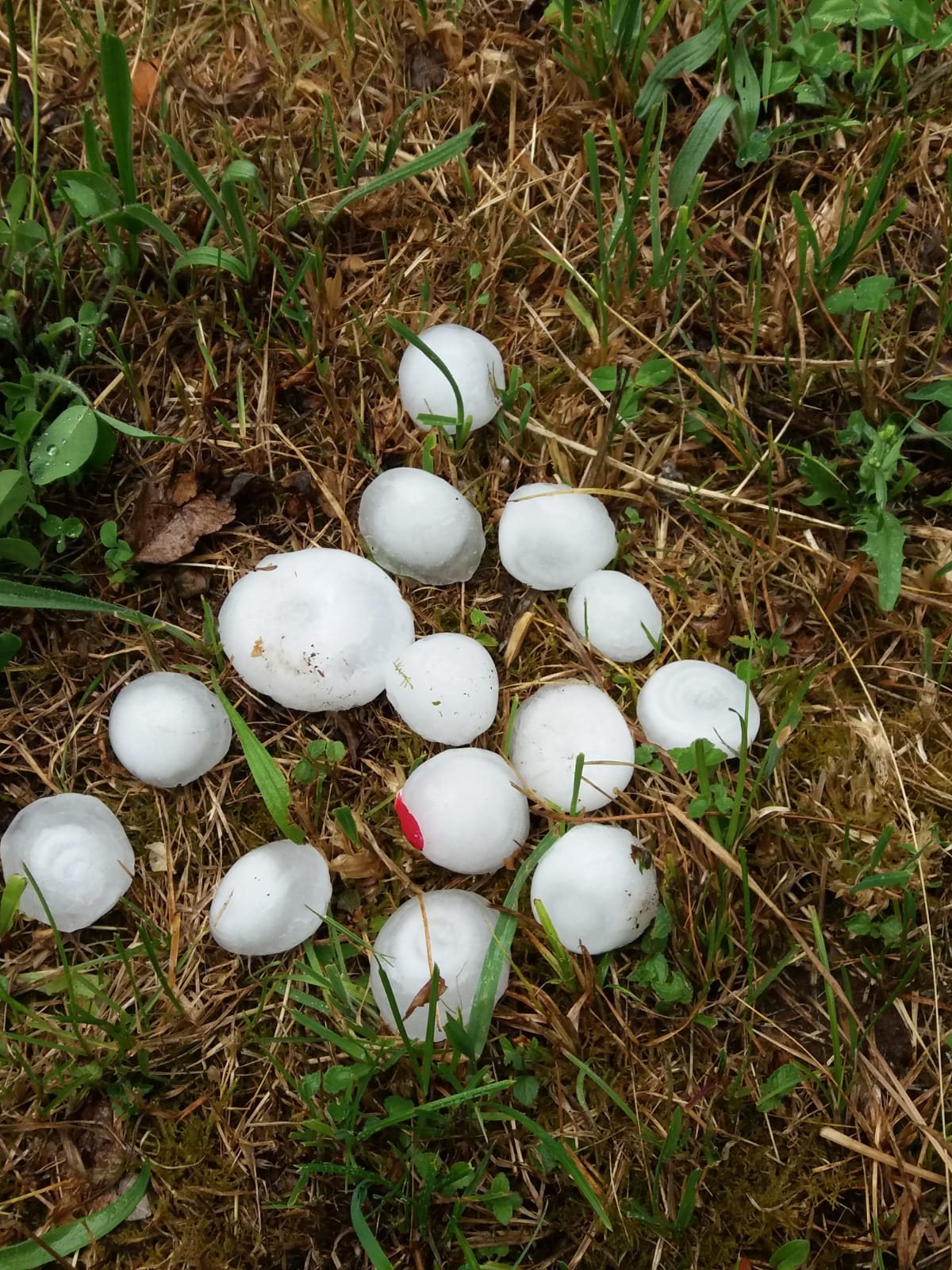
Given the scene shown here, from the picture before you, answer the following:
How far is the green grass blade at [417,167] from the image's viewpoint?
1698 millimetres

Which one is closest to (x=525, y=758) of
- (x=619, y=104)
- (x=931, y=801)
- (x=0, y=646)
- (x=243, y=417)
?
(x=931, y=801)

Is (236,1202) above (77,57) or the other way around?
the other way around

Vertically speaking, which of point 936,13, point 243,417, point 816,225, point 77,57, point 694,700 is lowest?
point 694,700

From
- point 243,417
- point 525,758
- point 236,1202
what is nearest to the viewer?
point 236,1202

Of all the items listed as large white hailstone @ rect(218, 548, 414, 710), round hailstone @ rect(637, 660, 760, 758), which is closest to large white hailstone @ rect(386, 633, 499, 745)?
large white hailstone @ rect(218, 548, 414, 710)

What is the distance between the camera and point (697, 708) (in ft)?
5.29

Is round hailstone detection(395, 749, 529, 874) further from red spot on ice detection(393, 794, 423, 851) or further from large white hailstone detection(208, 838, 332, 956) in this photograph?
large white hailstone detection(208, 838, 332, 956)

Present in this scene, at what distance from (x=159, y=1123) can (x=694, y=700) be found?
3.90 feet

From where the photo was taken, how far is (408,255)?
1.82 metres

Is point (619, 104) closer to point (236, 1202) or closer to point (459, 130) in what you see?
point (459, 130)

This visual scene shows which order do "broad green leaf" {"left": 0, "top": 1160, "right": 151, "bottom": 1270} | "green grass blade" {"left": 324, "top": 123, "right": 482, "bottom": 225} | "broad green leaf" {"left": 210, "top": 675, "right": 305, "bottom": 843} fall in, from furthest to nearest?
"green grass blade" {"left": 324, "top": 123, "right": 482, "bottom": 225} → "broad green leaf" {"left": 210, "top": 675, "right": 305, "bottom": 843} → "broad green leaf" {"left": 0, "top": 1160, "right": 151, "bottom": 1270}

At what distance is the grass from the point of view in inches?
59.6

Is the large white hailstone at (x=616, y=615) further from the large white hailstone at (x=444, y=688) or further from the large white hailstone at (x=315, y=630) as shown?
the large white hailstone at (x=315, y=630)

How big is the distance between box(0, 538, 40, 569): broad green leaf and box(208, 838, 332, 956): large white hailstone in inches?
26.3
